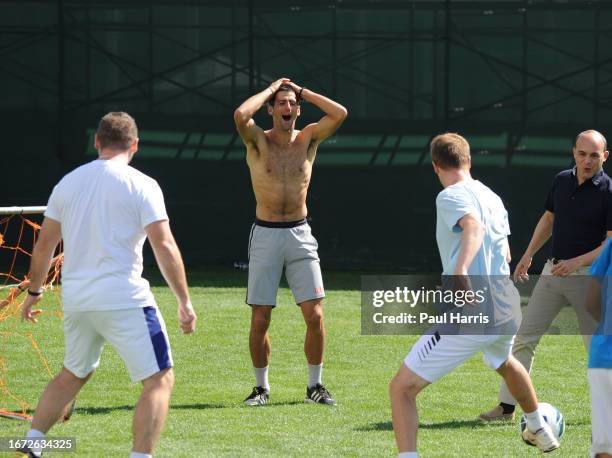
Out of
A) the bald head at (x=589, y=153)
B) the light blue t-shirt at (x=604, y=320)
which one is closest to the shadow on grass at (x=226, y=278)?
the bald head at (x=589, y=153)

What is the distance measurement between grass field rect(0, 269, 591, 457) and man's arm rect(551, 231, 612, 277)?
976 mm

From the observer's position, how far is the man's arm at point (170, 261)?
18.8 ft

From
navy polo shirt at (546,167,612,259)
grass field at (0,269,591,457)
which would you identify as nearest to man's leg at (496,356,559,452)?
grass field at (0,269,591,457)

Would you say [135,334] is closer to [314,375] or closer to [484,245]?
[484,245]

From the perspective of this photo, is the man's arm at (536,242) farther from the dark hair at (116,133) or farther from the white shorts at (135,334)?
the dark hair at (116,133)

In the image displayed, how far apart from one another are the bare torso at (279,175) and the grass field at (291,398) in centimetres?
133

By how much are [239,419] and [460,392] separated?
184cm

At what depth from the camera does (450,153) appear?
615 centimetres

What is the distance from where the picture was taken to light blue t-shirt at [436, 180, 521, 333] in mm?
5984

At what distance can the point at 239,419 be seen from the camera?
7.70m

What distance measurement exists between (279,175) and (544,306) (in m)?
2.04

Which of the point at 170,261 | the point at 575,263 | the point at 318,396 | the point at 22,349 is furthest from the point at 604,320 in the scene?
the point at 22,349

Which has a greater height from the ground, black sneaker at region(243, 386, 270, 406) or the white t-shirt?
the white t-shirt

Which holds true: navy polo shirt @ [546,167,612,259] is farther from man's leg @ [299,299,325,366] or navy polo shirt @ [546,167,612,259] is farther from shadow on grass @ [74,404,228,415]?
shadow on grass @ [74,404,228,415]
